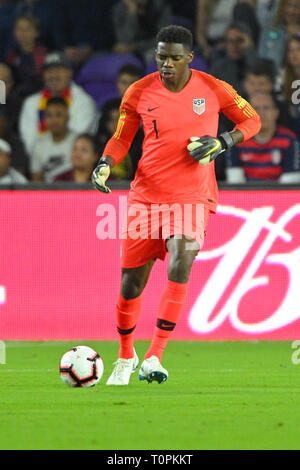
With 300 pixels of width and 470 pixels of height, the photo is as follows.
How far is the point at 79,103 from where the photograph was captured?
11.9 meters

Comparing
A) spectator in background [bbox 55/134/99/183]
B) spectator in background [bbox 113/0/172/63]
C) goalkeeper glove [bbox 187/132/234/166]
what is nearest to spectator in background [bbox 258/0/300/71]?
spectator in background [bbox 113/0/172/63]

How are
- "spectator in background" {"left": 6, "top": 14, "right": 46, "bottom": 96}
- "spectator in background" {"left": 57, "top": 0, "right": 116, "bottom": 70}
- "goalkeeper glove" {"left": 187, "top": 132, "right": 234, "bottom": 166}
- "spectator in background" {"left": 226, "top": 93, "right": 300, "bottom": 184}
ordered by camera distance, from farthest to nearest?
1. "spectator in background" {"left": 57, "top": 0, "right": 116, "bottom": 70}
2. "spectator in background" {"left": 6, "top": 14, "right": 46, "bottom": 96}
3. "spectator in background" {"left": 226, "top": 93, "right": 300, "bottom": 184}
4. "goalkeeper glove" {"left": 187, "top": 132, "right": 234, "bottom": 166}

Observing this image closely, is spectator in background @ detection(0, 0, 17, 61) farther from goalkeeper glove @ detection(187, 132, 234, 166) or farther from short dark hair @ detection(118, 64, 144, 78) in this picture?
goalkeeper glove @ detection(187, 132, 234, 166)

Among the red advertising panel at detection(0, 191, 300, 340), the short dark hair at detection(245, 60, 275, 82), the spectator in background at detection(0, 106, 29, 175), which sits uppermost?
the short dark hair at detection(245, 60, 275, 82)

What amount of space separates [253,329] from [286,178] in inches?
59.9

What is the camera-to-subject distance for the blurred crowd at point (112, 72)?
10.9 meters

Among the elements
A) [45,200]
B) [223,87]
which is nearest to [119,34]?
[45,200]

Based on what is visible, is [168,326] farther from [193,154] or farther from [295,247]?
[295,247]

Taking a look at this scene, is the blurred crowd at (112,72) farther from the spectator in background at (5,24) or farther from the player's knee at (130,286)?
the player's knee at (130,286)

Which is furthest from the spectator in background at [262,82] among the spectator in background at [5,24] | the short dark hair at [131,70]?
the spectator in background at [5,24]

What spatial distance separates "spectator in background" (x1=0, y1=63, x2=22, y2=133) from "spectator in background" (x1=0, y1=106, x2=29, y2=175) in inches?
12.4

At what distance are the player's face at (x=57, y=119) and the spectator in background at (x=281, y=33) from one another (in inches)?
91.9

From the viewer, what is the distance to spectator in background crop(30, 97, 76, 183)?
37.2ft

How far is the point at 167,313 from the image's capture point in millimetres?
7137
